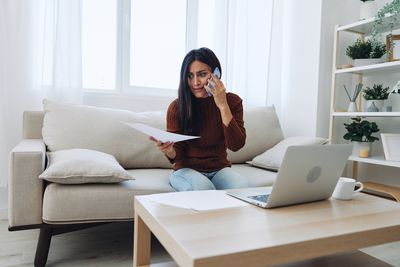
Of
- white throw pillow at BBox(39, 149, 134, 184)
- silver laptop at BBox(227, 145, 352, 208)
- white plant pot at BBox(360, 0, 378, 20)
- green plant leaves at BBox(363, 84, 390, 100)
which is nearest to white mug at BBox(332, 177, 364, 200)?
silver laptop at BBox(227, 145, 352, 208)

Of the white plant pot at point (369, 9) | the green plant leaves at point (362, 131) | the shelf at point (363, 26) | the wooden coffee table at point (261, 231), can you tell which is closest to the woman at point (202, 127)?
the wooden coffee table at point (261, 231)

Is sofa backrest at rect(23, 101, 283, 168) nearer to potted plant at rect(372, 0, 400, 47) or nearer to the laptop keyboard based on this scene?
the laptop keyboard

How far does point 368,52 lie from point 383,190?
94cm

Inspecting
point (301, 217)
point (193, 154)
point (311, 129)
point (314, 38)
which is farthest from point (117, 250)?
point (314, 38)

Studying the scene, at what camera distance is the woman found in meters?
1.38

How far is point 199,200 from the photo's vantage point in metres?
0.91

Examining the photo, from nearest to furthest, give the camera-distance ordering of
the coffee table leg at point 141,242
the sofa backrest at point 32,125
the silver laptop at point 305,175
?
the silver laptop at point 305,175 → the coffee table leg at point 141,242 → the sofa backrest at point 32,125

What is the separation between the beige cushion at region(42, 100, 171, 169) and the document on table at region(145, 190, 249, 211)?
84 cm

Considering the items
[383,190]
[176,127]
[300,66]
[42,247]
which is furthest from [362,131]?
[42,247]

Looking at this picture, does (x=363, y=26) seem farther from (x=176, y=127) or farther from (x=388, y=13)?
(x=176, y=127)

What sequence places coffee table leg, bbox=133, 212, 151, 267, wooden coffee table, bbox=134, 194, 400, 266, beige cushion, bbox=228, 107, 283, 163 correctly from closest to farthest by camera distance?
wooden coffee table, bbox=134, 194, 400, 266
coffee table leg, bbox=133, 212, 151, 267
beige cushion, bbox=228, 107, 283, 163

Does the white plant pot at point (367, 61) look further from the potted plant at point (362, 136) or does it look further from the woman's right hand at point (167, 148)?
the woman's right hand at point (167, 148)

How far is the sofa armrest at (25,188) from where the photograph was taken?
118 centimetres

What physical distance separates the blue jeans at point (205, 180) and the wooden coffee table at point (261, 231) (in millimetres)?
394
